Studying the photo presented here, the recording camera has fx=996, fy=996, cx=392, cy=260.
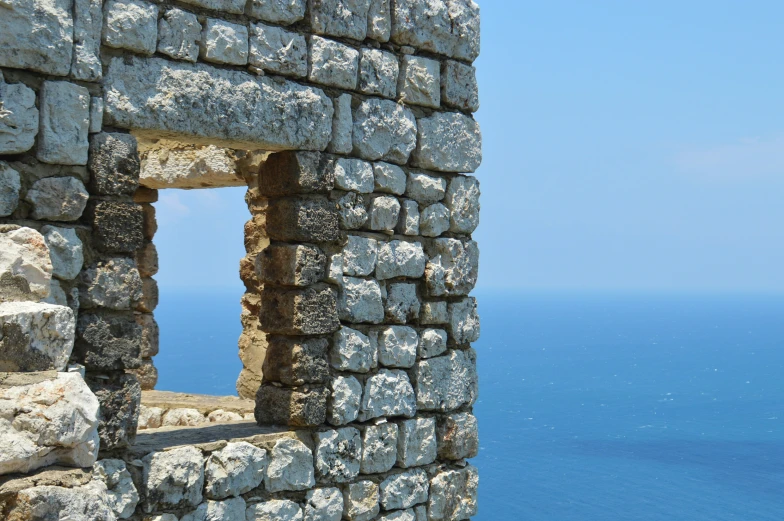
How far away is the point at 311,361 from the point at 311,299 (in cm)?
33

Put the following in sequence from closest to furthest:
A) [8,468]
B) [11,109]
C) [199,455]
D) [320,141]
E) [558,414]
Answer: [8,468]
[11,109]
[199,455]
[320,141]
[558,414]

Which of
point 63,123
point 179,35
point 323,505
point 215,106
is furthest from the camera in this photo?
point 323,505

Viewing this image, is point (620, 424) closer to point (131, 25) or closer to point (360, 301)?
point (360, 301)

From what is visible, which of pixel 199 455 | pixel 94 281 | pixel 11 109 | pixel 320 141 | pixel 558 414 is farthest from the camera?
pixel 558 414

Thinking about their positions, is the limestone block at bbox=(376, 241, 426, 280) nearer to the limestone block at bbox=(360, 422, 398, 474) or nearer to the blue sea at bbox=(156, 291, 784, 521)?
the limestone block at bbox=(360, 422, 398, 474)

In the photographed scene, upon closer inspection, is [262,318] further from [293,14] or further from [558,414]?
[558,414]

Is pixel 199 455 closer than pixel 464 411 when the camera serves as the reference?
Yes

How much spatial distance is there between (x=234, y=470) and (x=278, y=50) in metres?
2.08

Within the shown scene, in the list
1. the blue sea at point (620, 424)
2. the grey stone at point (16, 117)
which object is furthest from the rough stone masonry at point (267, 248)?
the blue sea at point (620, 424)

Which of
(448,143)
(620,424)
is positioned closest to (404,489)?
(448,143)

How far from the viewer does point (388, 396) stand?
219 inches

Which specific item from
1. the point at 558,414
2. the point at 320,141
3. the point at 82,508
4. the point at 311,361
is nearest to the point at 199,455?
the point at 311,361

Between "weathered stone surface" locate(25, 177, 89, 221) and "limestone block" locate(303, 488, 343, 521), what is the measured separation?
1958mm

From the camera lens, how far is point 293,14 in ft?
16.3
